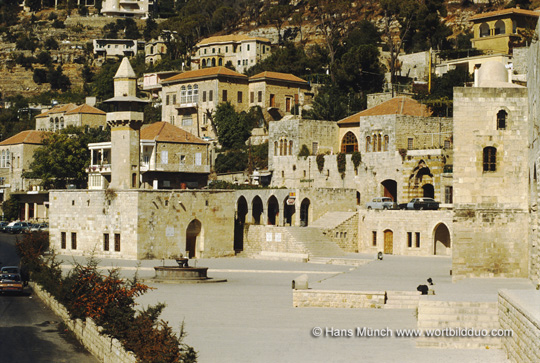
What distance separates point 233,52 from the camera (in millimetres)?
107688

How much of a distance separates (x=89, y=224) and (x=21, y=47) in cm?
10170

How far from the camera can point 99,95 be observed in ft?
355

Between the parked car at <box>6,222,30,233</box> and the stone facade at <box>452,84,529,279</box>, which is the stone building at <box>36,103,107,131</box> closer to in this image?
the parked car at <box>6,222,30,233</box>

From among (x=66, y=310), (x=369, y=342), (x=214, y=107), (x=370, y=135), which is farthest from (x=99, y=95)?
(x=369, y=342)

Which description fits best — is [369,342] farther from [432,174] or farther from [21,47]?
[21,47]

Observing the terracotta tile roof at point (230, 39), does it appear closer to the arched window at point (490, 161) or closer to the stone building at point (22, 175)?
the stone building at point (22, 175)

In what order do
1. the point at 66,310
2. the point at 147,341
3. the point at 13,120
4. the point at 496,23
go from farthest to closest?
1. the point at 13,120
2. the point at 496,23
3. the point at 66,310
4. the point at 147,341

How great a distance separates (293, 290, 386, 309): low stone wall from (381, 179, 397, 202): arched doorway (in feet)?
88.6

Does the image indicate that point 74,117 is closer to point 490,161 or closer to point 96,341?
point 490,161

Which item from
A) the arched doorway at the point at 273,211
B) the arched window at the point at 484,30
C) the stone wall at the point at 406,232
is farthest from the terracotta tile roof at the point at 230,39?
the stone wall at the point at 406,232

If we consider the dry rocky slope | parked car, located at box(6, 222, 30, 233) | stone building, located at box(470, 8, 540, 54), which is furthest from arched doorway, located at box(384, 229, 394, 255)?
the dry rocky slope

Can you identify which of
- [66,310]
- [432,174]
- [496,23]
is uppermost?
[496,23]

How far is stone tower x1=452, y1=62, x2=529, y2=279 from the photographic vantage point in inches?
1217

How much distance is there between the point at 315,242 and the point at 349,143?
13.7 meters
